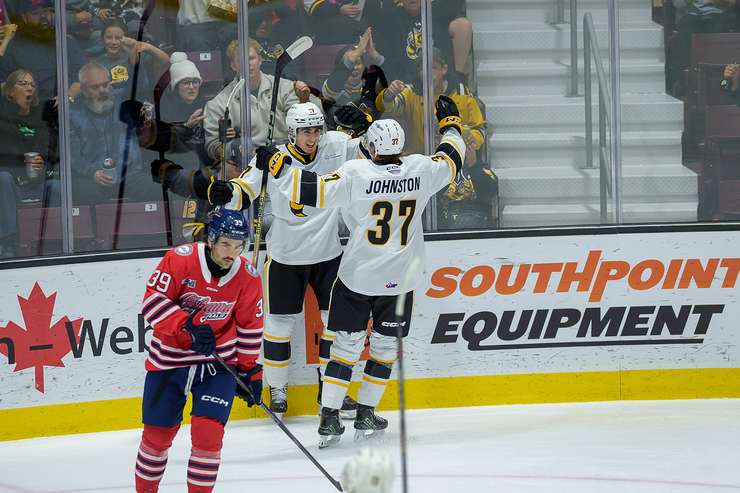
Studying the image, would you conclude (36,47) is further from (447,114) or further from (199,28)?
(447,114)

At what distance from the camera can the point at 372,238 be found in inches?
218

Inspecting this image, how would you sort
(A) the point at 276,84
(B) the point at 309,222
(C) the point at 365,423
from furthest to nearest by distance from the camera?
(A) the point at 276,84
(B) the point at 309,222
(C) the point at 365,423

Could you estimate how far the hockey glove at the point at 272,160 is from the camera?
5656 millimetres

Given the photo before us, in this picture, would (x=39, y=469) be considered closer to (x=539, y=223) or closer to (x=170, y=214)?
(x=170, y=214)

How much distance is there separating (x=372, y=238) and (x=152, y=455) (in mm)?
1619

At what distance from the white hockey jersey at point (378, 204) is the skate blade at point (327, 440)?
2.12 feet

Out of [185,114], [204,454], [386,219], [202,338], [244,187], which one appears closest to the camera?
[202,338]

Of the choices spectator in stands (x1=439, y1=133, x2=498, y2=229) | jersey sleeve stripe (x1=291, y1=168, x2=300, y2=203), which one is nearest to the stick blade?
jersey sleeve stripe (x1=291, y1=168, x2=300, y2=203)

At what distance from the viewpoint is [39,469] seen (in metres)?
5.28

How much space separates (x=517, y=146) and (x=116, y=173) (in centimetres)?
195

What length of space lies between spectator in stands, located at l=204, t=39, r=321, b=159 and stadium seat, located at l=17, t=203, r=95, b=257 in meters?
0.75

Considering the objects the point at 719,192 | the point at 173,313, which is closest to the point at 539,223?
the point at 719,192

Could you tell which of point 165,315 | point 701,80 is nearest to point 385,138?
point 165,315

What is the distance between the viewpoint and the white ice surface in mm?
4953
